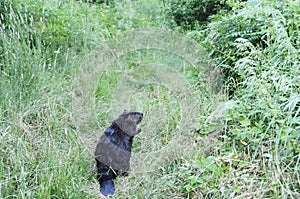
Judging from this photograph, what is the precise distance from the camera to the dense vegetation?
2612mm

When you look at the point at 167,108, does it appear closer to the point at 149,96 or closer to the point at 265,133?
the point at 149,96

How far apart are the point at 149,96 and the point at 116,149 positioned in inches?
43.9

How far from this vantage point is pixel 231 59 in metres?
3.81

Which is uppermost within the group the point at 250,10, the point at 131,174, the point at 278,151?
the point at 250,10

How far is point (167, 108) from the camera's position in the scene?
3705mm

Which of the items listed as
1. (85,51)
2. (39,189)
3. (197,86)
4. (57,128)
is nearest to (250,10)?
(197,86)

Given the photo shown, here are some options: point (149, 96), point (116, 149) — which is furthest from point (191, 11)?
point (116, 149)

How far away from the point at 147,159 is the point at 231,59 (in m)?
1.36

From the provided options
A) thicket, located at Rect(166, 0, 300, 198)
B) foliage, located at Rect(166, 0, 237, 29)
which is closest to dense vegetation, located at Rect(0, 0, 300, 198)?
thicket, located at Rect(166, 0, 300, 198)

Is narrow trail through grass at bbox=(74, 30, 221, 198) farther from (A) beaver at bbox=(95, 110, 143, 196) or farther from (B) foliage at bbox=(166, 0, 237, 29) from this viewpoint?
(B) foliage at bbox=(166, 0, 237, 29)

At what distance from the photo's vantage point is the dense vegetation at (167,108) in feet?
8.57

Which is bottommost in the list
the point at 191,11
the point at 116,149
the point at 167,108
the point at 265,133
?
the point at 116,149

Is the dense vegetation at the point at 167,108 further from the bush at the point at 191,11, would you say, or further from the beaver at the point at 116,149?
the bush at the point at 191,11

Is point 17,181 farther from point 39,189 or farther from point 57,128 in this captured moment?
point 57,128
